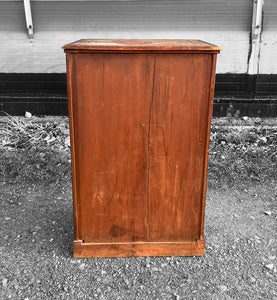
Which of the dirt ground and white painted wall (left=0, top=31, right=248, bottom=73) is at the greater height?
white painted wall (left=0, top=31, right=248, bottom=73)

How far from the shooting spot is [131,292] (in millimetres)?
2270

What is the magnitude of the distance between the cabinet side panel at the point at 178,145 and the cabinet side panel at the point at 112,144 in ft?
0.21

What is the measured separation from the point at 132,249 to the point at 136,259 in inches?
3.1

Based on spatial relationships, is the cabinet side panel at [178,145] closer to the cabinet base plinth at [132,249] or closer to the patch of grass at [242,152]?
the cabinet base plinth at [132,249]

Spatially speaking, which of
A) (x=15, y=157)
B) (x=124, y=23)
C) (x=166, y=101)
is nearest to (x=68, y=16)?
(x=124, y=23)

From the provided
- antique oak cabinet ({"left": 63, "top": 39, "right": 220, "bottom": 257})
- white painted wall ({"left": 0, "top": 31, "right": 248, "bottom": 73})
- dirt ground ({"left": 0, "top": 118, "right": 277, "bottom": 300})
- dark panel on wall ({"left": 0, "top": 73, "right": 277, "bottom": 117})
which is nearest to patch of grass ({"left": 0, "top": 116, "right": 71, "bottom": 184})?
dirt ground ({"left": 0, "top": 118, "right": 277, "bottom": 300})

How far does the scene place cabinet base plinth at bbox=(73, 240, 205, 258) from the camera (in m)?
2.57

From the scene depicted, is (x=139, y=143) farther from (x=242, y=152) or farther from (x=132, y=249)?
(x=242, y=152)

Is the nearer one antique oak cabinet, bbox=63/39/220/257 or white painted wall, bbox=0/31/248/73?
antique oak cabinet, bbox=63/39/220/257

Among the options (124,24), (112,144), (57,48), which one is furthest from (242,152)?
(57,48)

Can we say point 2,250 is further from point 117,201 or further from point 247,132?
point 247,132

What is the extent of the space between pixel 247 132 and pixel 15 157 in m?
3.12

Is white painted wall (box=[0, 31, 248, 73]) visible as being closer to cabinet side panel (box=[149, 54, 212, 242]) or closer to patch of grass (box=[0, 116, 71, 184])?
patch of grass (box=[0, 116, 71, 184])

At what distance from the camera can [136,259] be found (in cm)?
258
